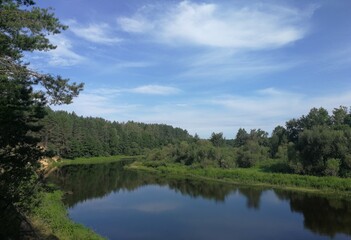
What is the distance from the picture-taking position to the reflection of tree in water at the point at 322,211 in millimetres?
33594

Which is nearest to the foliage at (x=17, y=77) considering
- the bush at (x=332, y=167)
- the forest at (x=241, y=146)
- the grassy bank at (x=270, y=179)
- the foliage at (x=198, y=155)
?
the forest at (x=241, y=146)

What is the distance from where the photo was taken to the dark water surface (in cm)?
3194

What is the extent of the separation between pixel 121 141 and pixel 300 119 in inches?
2736

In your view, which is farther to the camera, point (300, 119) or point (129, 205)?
point (300, 119)

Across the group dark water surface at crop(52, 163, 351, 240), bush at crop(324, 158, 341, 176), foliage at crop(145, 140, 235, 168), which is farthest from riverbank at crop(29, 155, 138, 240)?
foliage at crop(145, 140, 235, 168)

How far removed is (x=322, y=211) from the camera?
39750 millimetres

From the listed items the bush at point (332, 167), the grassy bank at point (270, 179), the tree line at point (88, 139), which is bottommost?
the grassy bank at point (270, 179)

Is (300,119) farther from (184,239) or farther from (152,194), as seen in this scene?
(184,239)

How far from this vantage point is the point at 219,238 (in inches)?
1177

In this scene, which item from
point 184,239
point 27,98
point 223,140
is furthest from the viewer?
point 223,140

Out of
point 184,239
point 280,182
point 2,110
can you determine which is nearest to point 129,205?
point 184,239

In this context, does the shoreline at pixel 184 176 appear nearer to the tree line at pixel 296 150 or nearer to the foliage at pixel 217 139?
the tree line at pixel 296 150

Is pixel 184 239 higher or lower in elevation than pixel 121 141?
lower

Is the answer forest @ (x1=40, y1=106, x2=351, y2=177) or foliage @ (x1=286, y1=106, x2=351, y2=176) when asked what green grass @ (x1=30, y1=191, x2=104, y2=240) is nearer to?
forest @ (x1=40, y1=106, x2=351, y2=177)
